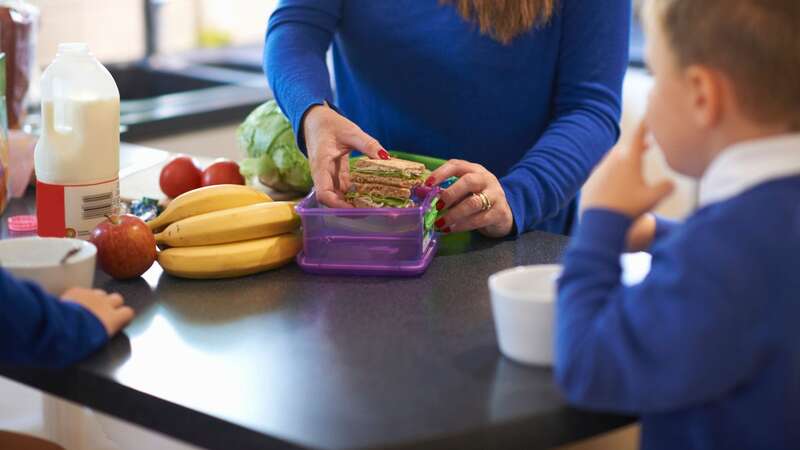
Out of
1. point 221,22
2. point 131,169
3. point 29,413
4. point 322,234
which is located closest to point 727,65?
point 322,234

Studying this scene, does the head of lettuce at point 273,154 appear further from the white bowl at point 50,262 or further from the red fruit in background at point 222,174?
the white bowl at point 50,262

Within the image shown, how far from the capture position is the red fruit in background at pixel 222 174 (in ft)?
6.10

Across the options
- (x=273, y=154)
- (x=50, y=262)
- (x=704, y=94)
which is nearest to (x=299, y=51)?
(x=273, y=154)

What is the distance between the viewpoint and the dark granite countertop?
102 centimetres

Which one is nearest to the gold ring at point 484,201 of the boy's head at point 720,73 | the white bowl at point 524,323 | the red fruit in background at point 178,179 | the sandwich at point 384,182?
the sandwich at point 384,182

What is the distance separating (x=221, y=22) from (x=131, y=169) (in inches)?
83.2

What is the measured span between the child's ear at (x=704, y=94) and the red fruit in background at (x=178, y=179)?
1.04 m

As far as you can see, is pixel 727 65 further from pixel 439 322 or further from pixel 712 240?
pixel 439 322

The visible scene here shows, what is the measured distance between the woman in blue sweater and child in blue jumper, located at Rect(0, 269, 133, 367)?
465 mm

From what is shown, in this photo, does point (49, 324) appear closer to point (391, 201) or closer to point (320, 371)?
point (320, 371)

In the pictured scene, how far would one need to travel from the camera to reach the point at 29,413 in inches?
92.9

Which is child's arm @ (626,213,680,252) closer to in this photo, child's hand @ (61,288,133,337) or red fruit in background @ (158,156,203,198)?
child's hand @ (61,288,133,337)

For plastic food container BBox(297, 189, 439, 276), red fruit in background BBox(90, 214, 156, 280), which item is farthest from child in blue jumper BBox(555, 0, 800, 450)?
red fruit in background BBox(90, 214, 156, 280)

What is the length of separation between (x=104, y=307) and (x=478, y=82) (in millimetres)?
797
